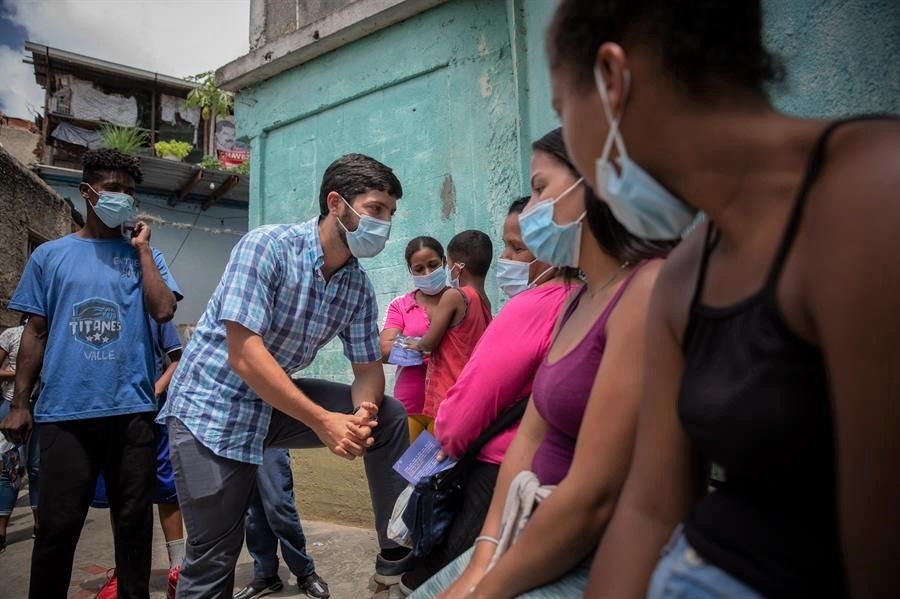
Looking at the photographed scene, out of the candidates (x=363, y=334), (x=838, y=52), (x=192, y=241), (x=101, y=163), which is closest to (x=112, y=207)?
(x=101, y=163)

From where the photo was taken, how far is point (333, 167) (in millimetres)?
2777

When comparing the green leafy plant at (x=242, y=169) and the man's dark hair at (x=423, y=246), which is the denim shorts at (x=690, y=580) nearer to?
the man's dark hair at (x=423, y=246)

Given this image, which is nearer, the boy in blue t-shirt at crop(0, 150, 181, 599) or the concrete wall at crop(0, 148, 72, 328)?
the boy in blue t-shirt at crop(0, 150, 181, 599)

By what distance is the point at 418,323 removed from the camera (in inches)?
158

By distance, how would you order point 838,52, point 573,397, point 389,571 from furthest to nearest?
point 389,571 → point 838,52 → point 573,397

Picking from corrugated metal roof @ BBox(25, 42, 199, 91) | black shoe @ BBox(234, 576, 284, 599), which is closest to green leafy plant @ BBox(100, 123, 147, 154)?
corrugated metal roof @ BBox(25, 42, 199, 91)

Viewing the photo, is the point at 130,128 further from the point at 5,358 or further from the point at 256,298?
the point at 256,298

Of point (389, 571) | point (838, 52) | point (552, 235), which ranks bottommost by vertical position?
point (389, 571)

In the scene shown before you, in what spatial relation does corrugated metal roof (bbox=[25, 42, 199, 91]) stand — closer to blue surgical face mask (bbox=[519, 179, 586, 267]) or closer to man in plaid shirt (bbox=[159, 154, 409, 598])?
man in plaid shirt (bbox=[159, 154, 409, 598])

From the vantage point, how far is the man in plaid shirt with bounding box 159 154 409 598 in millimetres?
2283

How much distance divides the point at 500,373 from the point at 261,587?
233 centimetres

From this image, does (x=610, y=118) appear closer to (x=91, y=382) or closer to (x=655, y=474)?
(x=655, y=474)

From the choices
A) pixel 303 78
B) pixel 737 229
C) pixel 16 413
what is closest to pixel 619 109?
pixel 737 229

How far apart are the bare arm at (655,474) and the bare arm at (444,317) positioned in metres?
2.44
